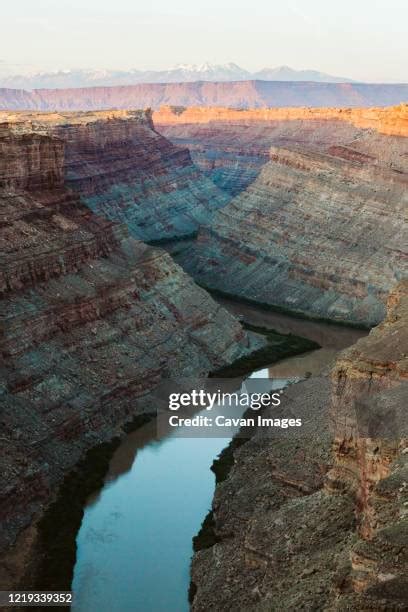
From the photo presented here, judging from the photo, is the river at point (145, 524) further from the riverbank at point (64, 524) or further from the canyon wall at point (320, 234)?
the canyon wall at point (320, 234)

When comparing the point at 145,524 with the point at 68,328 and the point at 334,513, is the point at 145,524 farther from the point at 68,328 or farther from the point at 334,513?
the point at 68,328

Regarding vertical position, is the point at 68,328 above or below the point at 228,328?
above

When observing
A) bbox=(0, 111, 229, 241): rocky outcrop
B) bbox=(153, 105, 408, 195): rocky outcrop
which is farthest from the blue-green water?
bbox=(153, 105, 408, 195): rocky outcrop

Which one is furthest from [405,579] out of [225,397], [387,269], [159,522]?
[387,269]

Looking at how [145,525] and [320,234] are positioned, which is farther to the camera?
[320,234]

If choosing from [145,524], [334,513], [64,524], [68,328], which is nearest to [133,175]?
[68,328]

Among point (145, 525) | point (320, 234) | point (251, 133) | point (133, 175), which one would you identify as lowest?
point (145, 525)

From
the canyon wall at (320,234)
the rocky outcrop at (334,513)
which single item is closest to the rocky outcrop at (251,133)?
the canyon wall at (320,234)
